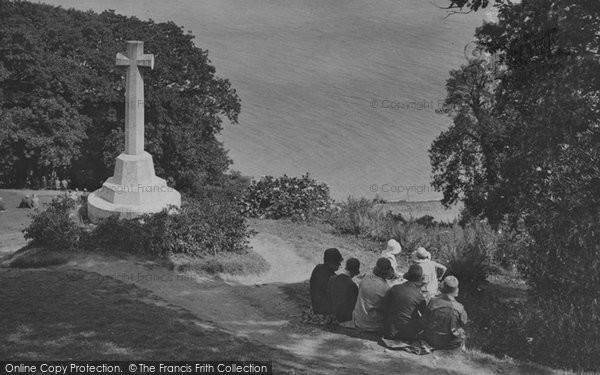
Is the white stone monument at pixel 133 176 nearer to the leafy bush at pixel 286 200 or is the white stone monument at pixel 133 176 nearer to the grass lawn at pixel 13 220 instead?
the grass lawn at pixel 13 220

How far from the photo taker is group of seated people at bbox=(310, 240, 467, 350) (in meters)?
9.53

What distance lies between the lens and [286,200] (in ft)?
63.7

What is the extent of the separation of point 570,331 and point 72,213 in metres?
11.1

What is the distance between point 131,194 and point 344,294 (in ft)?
22.6

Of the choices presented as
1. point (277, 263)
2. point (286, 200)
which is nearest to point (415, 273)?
point (277, 263)

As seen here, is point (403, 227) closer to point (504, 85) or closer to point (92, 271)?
point (504, 85)

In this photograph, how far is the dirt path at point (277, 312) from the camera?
913 cm

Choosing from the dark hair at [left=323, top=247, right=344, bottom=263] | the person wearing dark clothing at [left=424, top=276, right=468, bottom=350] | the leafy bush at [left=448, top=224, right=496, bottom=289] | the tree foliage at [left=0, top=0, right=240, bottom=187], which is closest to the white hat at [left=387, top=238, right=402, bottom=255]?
the dark hair at [left=323, top=247, right=344, bottom=263]

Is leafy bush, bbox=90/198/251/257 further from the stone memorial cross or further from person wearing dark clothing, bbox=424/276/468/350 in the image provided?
person wearing dark clothing, bbox=424/276/468/350

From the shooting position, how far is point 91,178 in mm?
34031

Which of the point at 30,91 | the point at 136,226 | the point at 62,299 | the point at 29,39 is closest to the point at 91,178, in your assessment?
the point at 30,91

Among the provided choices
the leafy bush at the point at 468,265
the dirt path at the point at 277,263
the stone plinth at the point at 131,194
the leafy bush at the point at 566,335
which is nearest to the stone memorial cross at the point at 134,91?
the stone plinth at the point at 131,194

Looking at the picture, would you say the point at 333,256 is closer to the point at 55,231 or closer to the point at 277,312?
the point at 277,312

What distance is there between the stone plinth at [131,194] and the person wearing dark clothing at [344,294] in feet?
20.4
